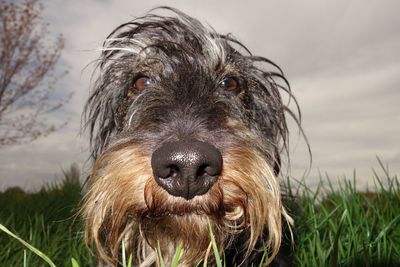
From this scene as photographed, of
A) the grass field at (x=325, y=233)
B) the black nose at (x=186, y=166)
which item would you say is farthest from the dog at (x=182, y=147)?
the grass field at (x=325, y=233)

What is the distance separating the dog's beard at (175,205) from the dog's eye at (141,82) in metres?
0.72

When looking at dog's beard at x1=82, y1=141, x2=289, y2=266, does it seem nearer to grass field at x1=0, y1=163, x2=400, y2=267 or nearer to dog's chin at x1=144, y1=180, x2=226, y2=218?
dog's chin at x1=144, y1=180, x2=226, y2=218

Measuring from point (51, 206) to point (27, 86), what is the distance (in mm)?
8428

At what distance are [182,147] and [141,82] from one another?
54.4 inches

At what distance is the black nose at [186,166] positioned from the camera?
2.52 metres

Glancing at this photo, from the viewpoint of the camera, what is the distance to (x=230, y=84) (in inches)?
151

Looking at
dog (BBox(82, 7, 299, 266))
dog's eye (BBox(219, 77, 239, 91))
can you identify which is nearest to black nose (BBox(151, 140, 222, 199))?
dog (BBox(82, 7, 299, 266))

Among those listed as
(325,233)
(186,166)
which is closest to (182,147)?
(186,166)

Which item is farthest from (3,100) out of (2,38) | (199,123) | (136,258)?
(199,123)

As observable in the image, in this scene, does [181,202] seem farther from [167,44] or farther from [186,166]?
[167,44]

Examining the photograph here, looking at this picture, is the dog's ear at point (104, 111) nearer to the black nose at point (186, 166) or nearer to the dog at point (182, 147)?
the dog at point (182, 147)

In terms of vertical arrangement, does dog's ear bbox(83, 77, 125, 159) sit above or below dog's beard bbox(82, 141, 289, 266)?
above

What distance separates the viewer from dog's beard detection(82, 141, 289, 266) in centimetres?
267

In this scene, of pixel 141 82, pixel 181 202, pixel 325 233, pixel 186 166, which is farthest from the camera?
pixel 325 233
